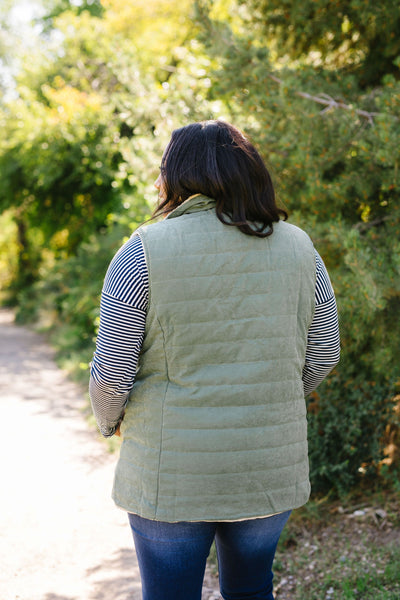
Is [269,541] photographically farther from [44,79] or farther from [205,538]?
[44,79]

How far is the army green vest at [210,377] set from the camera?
144cm

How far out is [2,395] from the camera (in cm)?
725

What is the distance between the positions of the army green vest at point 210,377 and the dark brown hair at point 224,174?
0.04 m

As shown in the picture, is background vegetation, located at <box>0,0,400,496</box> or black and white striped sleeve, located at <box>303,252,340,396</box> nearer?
black and white striped sleeve, located at <box>303,252,340,396</box>

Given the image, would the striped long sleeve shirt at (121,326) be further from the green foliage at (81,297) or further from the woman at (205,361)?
the green foliage at (81,297)

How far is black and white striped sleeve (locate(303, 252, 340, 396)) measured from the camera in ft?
5.48

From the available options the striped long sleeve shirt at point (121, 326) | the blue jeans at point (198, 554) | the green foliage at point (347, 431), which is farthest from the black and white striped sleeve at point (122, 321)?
the green foliage at point (347, 431)

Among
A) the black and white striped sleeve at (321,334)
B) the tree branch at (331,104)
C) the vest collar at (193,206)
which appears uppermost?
the vest collar at (193,206)

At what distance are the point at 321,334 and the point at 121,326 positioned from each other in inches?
24.3

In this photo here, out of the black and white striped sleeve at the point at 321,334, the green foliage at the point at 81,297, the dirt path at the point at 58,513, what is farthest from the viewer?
the green foliage at the point at 81,297

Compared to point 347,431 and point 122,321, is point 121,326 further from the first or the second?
point 347,431

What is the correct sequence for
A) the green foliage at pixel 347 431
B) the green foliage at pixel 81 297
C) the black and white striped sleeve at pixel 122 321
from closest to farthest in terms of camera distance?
the black and white striped sleeve at pixel 122 321, the green foliage at pixel 347 431, the green foliage at pixel 81 297

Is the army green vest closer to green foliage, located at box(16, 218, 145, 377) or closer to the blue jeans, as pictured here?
the blue jeans

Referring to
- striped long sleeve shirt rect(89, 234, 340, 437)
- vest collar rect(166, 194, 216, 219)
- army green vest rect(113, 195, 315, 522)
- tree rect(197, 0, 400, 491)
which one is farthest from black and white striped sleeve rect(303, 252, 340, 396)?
tree rect(197, 0, 400, 491)
